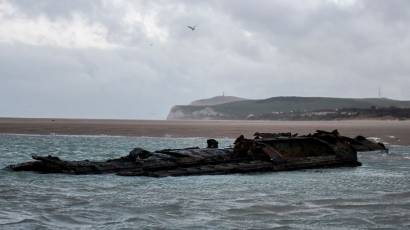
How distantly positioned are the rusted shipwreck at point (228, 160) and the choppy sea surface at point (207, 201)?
78 cm

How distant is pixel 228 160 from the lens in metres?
25.9

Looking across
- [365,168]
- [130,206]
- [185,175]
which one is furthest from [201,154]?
[130,206]

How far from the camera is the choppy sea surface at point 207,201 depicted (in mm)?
13031

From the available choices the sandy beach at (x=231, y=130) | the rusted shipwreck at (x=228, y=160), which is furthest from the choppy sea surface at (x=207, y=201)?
the sandy beach at (x=231, y=130)

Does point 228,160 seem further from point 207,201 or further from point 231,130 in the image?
point 231,130

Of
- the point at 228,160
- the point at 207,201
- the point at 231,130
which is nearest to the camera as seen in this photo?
the point at 207,201

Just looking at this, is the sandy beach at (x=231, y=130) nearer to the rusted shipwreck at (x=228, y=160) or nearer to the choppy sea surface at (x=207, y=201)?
the rusted shipwreck at (x=228, y=160)

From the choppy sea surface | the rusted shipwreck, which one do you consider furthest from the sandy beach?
the choppy sea surface

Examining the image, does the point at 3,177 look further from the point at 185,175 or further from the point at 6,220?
the point at 6,220

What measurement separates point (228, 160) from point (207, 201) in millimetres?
9660

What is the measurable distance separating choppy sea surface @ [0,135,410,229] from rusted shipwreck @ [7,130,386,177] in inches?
30.8

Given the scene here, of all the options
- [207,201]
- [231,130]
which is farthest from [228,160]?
[231,130]

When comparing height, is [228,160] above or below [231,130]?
below

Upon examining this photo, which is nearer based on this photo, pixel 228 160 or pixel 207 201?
pixel 207 201
